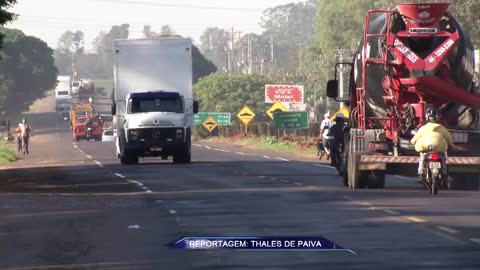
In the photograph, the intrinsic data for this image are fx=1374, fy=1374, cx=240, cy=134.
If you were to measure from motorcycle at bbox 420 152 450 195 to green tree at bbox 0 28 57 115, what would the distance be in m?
136

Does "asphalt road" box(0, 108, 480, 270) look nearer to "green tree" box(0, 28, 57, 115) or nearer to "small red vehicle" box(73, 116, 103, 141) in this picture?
"small red vehicle" box(73, 116, 103, 141)

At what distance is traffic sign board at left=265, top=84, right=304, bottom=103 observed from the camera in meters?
98.9

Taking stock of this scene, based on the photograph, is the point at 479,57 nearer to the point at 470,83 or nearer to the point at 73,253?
the point at 470,83

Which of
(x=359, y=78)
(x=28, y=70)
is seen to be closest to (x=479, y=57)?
(x=359, y=78)

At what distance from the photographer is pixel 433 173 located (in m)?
26.8

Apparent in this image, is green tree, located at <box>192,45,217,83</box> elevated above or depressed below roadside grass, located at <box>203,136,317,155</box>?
above

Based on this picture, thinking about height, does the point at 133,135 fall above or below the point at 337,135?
below

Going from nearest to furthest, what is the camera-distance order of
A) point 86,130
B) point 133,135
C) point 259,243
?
point 259,243 → point 133,135 → point 86,130

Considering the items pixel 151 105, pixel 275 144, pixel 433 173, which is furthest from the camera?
pixel 275 144

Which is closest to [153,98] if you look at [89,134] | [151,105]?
[151,105]

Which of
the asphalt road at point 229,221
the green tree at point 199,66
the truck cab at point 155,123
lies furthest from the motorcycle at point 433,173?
the green tree at point 199,66

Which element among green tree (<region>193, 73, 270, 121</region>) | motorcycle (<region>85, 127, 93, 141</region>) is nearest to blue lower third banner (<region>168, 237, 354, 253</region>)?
motorcycle (<region>85, 127, 93, 141</region>)

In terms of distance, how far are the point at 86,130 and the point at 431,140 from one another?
8329 cm

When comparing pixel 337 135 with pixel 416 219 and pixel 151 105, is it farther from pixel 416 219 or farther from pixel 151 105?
pixel 416 219
